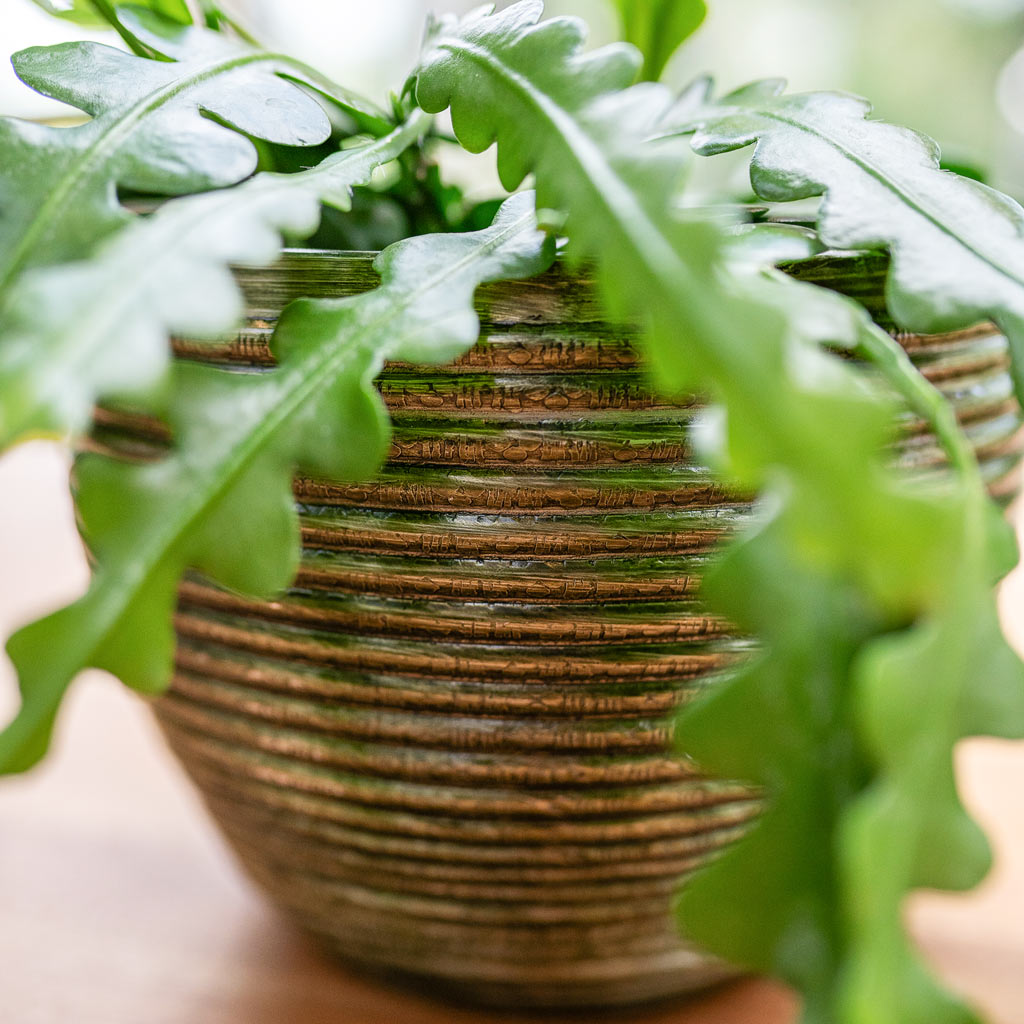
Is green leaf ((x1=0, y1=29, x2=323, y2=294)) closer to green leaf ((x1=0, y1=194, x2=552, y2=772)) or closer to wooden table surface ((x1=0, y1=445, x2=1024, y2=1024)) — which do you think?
green leaf ((x1=0, y1=194, x2=552, y2=772))

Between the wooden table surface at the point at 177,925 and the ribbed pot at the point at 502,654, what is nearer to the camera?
the ribbed pot at the point at 502,654

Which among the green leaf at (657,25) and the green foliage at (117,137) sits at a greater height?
the green leaf at (657,25)

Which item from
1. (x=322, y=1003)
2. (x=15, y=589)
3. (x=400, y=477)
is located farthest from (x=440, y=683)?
(x=15, y=589)

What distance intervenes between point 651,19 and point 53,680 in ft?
0.99

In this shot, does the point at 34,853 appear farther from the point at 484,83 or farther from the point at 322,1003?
the point at 484,83

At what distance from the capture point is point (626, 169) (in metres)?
0.18

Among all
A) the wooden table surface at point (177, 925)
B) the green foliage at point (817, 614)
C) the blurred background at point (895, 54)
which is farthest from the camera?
the blurred background at point (895, 54)

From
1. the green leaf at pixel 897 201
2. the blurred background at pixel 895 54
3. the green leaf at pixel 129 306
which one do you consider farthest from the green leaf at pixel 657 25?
the blurred background at pixel 895 54

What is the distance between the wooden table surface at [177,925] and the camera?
0.33 meters

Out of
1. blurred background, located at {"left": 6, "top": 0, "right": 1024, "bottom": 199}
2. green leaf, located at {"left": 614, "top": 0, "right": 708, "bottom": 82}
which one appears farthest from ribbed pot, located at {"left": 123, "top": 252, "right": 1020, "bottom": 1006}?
blurred background, located at {"left": 6, "top": 0, "right": 1024, "bottom": 199}

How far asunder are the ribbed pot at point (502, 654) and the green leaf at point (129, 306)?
4 cm

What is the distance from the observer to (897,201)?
0.69 ft

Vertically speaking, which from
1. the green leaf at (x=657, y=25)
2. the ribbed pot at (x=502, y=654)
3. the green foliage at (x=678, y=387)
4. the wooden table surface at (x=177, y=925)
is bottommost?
the wooden table surface at (x=177, y=925)

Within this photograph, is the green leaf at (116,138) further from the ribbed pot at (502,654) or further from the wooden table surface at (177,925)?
the wooden table surface at (177,925)
